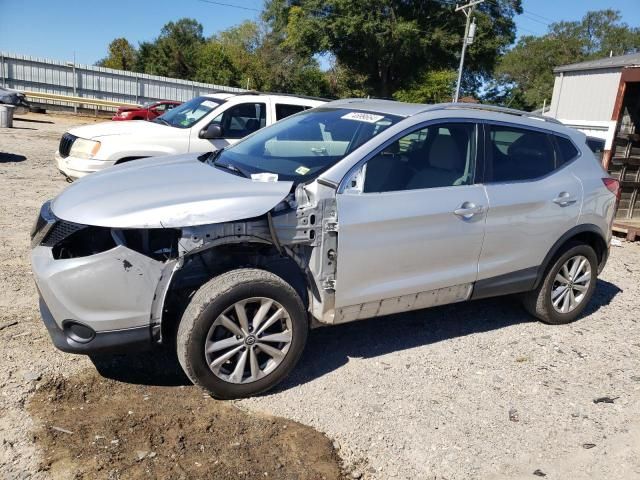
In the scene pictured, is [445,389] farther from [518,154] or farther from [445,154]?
[518,154]

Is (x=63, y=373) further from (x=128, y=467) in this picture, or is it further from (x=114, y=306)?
(x=128, y=467)

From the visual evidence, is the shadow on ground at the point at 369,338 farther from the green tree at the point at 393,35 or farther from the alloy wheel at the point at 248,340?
the green tree at the point at 393,35

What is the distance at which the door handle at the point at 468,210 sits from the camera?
3.96m

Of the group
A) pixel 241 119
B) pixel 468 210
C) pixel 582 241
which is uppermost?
pixel 241 119

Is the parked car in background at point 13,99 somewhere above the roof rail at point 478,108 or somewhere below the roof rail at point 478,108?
below

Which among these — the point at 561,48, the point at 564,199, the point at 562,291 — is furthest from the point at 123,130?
the point at 561,48

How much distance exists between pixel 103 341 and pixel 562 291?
12.4 ft

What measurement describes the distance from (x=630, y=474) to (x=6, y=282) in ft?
15.8

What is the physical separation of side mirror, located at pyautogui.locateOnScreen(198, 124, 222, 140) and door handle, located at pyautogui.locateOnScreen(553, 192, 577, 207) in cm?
441

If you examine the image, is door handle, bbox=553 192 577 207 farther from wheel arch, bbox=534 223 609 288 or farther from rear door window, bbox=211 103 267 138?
rear door window, bbox=211 103 267 138

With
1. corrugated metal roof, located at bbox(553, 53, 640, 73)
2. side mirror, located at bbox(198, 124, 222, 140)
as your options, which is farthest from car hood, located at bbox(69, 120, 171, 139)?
corrugated metal roof, located at bbox(553, 53, 640, 73)

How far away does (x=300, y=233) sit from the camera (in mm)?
3436

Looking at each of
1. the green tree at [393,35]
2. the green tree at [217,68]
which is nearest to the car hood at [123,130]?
the green tree at [393,35]

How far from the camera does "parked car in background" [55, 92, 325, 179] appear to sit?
24.0 ft
